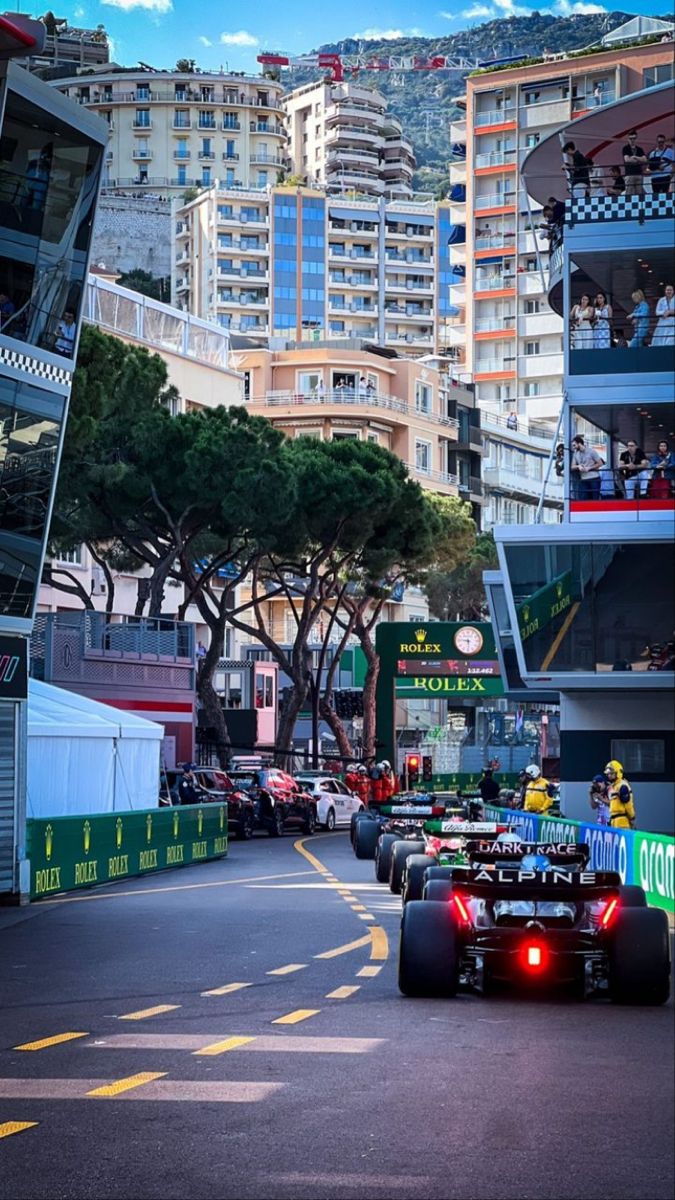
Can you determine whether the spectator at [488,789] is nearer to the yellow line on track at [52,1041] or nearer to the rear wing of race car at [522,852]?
the rear wing of race car at [522,852]

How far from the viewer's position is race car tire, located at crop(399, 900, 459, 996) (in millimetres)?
14039

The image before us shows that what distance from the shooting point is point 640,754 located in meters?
46.3

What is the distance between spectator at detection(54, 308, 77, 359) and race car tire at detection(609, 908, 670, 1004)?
52.3ft

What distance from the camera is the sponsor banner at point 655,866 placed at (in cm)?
2312

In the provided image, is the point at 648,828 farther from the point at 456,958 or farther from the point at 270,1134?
the point at 270,1134

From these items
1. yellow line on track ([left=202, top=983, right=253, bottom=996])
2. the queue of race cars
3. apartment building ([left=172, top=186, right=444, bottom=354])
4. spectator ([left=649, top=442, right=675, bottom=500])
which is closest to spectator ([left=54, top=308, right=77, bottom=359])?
yellow line on track ([left=202, top=983, right=253, bottom=996])

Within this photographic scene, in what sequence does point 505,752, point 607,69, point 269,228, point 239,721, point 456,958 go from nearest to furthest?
Answer: 1. point 456,958
2. point 239,721
3. point 505,752
4. point 607,69
5. point 269,228

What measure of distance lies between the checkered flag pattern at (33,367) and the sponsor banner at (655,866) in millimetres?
10085

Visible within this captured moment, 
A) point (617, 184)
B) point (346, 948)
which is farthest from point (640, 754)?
point (346, 948)

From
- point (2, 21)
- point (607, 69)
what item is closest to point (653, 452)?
point (2, 21)

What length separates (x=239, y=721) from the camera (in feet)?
241

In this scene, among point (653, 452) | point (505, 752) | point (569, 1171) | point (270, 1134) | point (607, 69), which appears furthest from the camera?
point (607, 69)

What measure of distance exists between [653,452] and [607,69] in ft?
305

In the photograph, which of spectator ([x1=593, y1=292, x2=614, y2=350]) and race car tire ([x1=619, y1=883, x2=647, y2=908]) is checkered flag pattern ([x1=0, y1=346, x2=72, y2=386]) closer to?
race car tire ([x1=619, y1=883, x2=647, y2=908])
